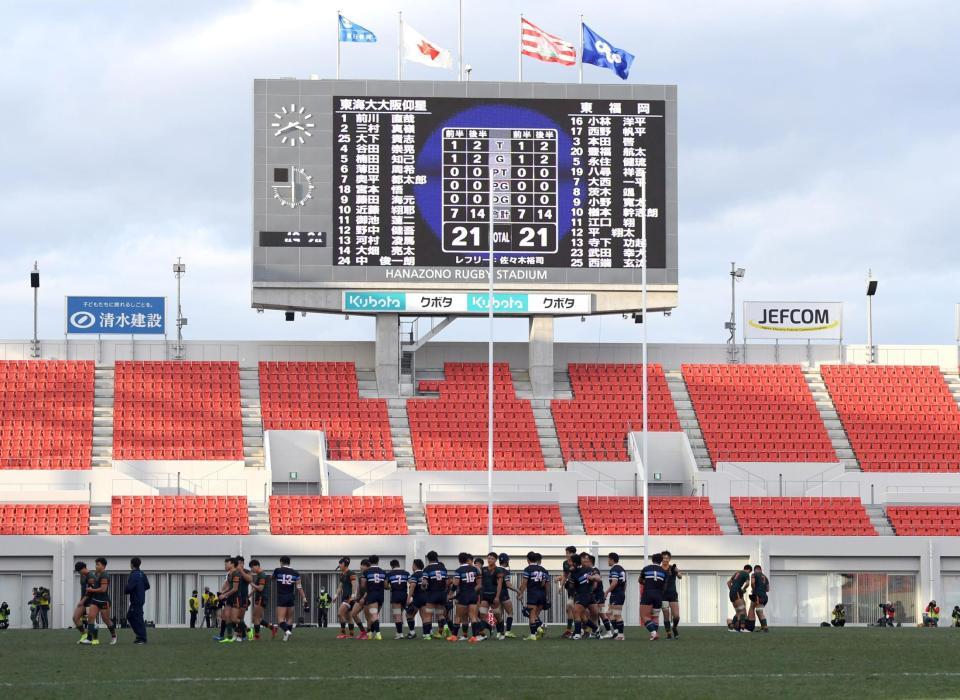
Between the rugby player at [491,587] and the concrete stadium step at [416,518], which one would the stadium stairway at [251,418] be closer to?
the concrete stadium step at [416,518]

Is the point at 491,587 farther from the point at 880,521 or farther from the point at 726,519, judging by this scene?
the point at 880,521

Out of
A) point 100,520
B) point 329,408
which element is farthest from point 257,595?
point 329,408

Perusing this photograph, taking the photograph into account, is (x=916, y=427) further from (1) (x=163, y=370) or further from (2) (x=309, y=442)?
(1) (x=163, y=370)

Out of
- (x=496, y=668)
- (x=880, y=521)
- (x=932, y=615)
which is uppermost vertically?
(x=880, y=521)

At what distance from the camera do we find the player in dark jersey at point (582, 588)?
1226 inches

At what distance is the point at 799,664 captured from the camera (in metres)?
23.0

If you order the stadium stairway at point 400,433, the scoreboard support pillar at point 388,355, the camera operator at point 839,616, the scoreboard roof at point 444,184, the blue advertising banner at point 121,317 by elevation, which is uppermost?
the scoreboard roof at point 444,184

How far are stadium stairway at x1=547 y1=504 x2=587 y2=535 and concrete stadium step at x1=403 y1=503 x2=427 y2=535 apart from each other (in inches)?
164

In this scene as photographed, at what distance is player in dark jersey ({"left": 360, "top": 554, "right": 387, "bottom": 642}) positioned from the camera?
104 feet

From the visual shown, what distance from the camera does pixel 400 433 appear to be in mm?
52906

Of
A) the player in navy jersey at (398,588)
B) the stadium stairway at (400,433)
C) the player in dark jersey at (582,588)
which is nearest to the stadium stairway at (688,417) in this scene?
the stadium stairway at (400,433)

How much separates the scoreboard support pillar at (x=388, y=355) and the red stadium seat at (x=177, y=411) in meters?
4.88

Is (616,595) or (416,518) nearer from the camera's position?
(616,595)

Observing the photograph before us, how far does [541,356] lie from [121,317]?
14831 mm
